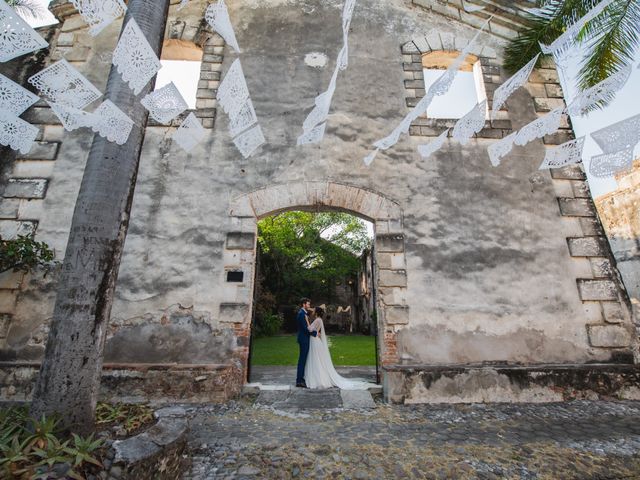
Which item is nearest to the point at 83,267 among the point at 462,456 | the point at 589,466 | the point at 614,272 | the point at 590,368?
the point at 462,456

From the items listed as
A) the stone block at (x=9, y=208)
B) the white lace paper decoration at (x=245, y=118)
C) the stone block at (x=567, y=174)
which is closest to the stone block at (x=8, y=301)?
the stone block at (x=9, y=208)

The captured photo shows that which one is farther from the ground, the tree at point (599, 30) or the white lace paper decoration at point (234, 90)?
the tree at point (599, 30)

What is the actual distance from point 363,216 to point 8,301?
4884mm

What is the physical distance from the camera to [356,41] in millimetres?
6141

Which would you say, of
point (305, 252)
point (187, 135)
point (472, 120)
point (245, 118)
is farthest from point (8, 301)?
point (305, 252)

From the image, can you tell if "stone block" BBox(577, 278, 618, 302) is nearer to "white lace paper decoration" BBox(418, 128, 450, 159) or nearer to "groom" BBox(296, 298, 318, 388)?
"white lace paper decoration" BBox(418, 128, 450, 159)

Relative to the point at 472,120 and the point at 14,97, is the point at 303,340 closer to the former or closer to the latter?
the point at 472,120

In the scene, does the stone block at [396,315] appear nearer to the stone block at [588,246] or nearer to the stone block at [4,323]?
the stone block at [588,246]

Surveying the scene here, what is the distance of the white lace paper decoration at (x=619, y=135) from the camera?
123 inches

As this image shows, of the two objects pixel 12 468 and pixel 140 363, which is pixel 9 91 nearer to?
pixel 12 468

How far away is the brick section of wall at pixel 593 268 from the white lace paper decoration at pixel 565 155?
1.07 meters

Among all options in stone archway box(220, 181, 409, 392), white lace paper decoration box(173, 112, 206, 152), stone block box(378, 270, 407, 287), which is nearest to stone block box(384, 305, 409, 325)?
stone archway box(220, 181, 409, 392)

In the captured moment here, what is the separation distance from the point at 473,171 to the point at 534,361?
9.24ft

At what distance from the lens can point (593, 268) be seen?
4.95 metres
